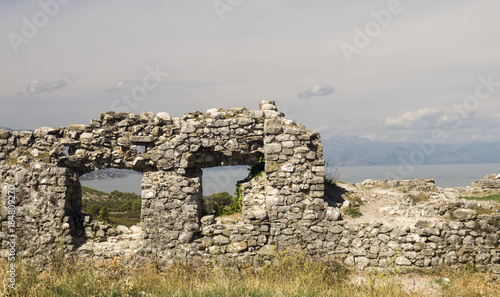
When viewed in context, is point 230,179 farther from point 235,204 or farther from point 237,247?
point 237,247

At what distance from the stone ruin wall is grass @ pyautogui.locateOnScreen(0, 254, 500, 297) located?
0.29 metres

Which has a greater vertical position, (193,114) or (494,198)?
(193,114)

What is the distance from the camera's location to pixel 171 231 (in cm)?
878

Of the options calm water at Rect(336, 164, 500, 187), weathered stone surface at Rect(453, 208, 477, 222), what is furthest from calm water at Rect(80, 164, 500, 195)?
weathered stone surface at Rect(453, 208, 477, 222)

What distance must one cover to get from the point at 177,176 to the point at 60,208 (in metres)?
2.91


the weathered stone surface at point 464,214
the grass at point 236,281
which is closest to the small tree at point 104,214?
the grass at point 236,281

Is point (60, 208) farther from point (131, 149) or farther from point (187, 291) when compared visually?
point (187, 291)

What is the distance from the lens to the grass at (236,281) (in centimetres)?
593

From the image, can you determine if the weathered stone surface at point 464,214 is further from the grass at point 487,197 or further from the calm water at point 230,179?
the grass at point 487,197

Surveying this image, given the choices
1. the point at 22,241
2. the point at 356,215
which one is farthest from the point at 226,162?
the point at 22,241

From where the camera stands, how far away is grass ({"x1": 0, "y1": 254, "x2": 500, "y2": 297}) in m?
5.93

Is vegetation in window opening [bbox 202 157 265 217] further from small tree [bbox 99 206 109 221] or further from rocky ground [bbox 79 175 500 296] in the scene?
small tree [bbox 99 206 109 221]

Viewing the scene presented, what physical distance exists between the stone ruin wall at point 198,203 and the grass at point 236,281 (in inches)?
11.5

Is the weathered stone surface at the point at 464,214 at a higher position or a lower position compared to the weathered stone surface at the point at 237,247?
higher
